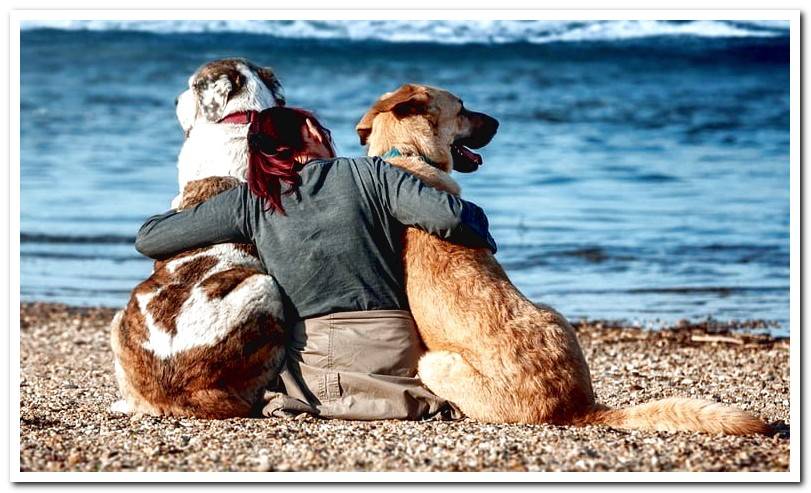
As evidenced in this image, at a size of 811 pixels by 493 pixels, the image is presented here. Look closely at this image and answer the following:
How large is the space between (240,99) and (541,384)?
8.80ft

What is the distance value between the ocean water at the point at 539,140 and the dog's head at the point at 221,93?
5.11 metres

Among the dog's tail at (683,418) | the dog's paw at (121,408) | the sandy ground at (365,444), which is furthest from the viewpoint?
the dog's paw at (121,408)

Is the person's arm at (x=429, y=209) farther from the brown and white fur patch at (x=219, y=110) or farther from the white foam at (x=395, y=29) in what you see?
the white foam at (x=395, y=29)

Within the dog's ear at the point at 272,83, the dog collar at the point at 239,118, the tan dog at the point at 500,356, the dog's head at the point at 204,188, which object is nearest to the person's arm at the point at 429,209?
the tan dog at the point at 500,356

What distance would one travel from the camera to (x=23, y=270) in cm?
1305

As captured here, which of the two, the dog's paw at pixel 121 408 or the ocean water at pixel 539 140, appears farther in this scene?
the ocean water at pixel 539 140

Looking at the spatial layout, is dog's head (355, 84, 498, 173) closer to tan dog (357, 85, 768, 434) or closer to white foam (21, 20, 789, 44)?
tan dog (357, 85, 768, 434)

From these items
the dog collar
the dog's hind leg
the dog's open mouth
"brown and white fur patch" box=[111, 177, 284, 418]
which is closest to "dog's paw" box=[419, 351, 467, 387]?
the dog's hind leg

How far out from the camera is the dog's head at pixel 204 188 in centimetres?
629

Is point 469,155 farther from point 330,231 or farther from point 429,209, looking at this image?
point 330,231

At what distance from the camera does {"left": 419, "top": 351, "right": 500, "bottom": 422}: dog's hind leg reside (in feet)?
18.6
